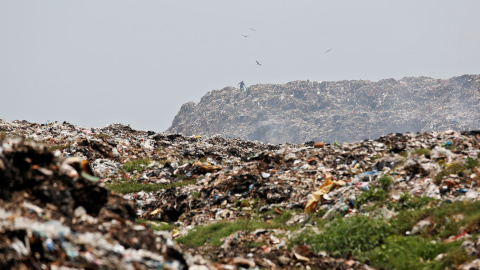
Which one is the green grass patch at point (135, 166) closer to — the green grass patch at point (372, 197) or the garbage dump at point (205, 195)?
the garbage dump at point (205, 195)

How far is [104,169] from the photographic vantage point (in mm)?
15547

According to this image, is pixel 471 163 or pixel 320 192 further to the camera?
pixel 320 192

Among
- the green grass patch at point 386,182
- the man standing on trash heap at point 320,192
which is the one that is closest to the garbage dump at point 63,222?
the man standing on trash heap at point 320,192

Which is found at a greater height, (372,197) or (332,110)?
(332,110)

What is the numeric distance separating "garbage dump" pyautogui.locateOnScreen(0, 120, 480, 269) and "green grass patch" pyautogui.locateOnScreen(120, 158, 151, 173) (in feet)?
0.25

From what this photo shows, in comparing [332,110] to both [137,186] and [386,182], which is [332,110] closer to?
[137,186]

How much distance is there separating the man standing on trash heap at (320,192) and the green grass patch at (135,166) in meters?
8.01

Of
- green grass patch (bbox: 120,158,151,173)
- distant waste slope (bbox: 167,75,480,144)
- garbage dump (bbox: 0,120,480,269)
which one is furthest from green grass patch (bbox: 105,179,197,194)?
distant waste slope (bbox: 167,75,480,144)

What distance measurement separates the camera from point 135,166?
16078 mm

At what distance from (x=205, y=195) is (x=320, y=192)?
3.63 m

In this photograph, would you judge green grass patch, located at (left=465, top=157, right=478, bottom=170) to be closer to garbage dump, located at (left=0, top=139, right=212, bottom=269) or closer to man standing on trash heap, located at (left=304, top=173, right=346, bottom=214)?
man standing on trash heap, located at (left=304, top=173, right=346, bottom=214)

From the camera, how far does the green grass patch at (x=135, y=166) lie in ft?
51.6

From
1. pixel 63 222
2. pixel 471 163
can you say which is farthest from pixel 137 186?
pixel 471 163

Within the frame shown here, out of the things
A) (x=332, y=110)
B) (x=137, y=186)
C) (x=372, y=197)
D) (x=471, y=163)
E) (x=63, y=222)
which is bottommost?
(x=372, y=197)
